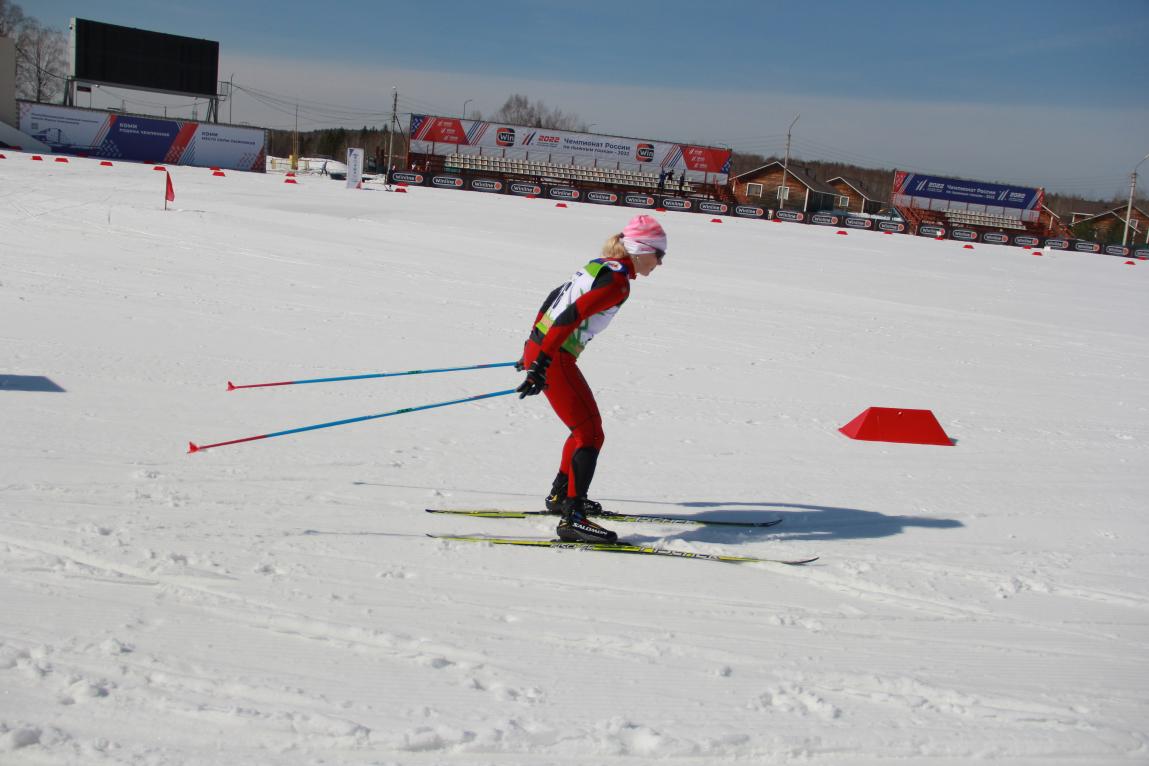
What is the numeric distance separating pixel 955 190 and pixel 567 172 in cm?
2240

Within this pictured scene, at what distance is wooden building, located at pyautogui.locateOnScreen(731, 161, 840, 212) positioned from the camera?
60.1 metres

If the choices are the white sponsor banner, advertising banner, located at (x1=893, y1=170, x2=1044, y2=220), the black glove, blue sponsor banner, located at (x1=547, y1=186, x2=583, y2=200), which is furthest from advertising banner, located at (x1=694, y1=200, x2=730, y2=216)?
the black glove

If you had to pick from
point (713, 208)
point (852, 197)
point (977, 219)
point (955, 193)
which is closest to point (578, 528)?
point (713, 208)

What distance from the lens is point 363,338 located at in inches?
354

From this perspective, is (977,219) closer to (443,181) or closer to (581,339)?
(443,181)

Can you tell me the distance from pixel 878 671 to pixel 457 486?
105 inches

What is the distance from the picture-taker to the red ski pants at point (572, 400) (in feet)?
14.3

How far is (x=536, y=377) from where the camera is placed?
4.11 m

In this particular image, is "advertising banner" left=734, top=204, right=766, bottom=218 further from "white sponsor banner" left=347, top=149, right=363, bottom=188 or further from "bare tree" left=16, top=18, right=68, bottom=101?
"bare tree" left=16, top=18, right=68, bottom=101

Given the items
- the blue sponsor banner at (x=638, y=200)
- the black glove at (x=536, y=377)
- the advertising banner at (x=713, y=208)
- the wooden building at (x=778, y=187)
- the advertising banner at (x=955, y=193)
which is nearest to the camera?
the black glove at (x=536, y=377)

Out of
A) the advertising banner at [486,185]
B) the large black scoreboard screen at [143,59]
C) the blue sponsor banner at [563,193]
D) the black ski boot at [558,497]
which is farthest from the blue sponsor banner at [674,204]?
the black ski boot at [558,497]

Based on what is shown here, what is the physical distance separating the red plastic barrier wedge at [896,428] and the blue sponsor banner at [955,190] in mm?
46112

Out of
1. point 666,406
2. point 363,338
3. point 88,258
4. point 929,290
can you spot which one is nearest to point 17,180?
point 88,258

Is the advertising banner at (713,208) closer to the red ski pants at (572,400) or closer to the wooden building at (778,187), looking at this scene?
the wooden building at (778,187)
